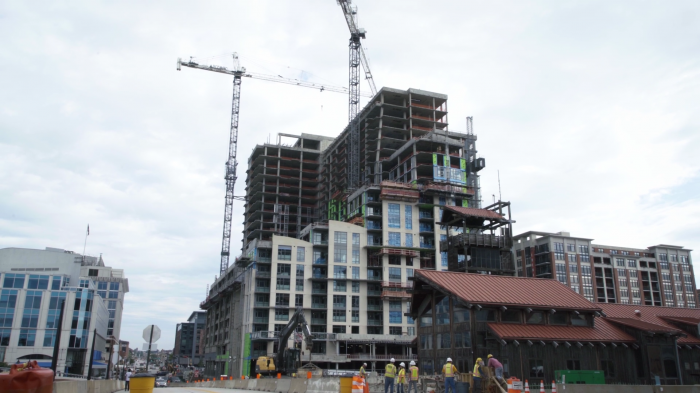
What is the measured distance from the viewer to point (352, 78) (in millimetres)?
139000

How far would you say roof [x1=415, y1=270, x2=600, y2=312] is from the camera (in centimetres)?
4028

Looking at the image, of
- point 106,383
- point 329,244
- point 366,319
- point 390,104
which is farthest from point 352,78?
point 106,383

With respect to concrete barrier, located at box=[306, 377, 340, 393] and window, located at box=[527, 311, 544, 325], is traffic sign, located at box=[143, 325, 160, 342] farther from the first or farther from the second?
window, located at box=[527, 311, 544, 325]

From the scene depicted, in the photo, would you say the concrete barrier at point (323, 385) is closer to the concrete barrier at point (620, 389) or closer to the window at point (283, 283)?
the concrete barrier at point (620, 389)

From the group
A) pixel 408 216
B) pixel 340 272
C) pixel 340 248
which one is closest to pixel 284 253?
pixel 340 248

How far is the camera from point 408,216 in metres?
112

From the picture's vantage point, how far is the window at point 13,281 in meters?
96.1

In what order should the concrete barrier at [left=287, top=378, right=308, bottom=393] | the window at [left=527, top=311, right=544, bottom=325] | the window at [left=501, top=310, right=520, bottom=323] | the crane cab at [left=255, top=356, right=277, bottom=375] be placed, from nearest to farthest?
1. the concrete barrier at [left=287, top=378, right=308, bottom=393]
2. the window at [left=501, top=310, right=520, bottom=323]
3. the window at [left=527, top=311, right=544, bottom=325]
4. the crane cab at [left=255, top=356, right=277, bottom=375]

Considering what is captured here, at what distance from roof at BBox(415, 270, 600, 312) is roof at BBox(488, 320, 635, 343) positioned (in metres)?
1.53

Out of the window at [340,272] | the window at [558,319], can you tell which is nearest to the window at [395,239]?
the window at [340,272]

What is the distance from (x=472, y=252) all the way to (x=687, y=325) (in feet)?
65.7

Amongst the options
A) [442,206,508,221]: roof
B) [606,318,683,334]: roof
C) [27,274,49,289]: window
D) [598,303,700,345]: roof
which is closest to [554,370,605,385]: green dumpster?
[606,318,683,334]: roof

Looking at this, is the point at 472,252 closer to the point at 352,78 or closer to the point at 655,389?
the point at 655,389

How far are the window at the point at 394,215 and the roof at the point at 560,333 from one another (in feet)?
220
